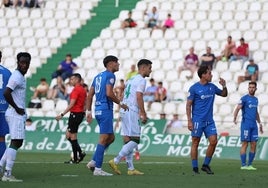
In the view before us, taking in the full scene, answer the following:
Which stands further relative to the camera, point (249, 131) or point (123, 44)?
point (123, 44)

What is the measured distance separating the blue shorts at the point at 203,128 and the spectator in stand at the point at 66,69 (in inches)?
727

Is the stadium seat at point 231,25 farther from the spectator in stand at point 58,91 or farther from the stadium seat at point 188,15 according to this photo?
the spectator in stand at point 58,91

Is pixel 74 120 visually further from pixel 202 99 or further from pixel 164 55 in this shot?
pixel 164 55

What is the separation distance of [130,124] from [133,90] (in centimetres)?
72

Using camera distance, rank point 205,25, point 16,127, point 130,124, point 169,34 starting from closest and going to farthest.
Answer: point 16,127, point 130,124, point 205,25, point 169,34

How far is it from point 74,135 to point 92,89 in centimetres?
613

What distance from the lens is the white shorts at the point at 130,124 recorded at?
2009cm

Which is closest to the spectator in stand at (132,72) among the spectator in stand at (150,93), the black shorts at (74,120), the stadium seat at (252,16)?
the spectator in stand at (150,93)

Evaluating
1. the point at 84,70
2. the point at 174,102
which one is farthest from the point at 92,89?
the point at 84,70

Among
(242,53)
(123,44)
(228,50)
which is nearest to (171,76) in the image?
(228,50)

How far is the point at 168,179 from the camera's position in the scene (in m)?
17.8

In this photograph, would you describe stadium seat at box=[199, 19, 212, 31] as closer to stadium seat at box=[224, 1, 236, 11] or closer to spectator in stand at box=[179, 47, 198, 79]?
stadium seat at box=[224, 1, 236, 11]

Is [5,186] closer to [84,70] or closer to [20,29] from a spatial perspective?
[84,70]

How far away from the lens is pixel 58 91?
1519 inches
